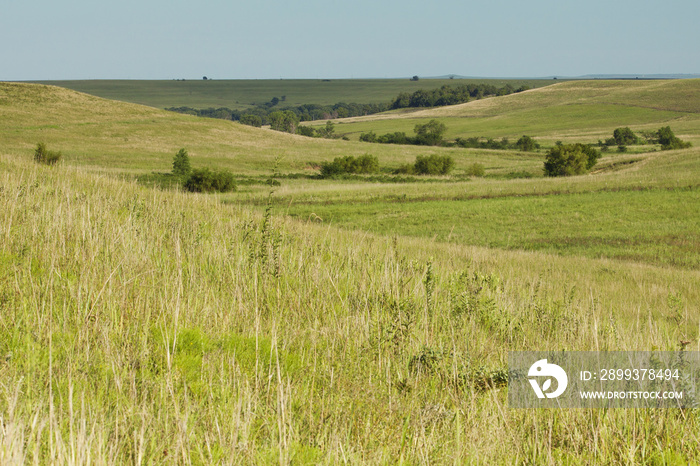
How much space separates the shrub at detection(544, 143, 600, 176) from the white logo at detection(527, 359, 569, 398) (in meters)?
53.4

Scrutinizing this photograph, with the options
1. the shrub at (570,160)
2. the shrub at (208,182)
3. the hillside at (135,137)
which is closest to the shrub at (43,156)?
the shrub at (208,182)

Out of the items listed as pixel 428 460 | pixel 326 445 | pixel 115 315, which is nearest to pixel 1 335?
pixel 115 315

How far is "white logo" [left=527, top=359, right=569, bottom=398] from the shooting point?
3.25 metres

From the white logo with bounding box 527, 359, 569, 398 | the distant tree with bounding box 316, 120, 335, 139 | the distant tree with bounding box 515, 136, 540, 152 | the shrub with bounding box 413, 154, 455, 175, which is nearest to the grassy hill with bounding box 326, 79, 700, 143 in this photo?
the distant tree with bounding box 316, 120, 335, 139

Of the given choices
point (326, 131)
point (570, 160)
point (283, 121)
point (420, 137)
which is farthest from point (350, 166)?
point (283, 121)

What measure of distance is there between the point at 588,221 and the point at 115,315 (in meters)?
28.2

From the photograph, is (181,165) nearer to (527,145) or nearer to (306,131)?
(527,145)

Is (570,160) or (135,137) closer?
(570,160)

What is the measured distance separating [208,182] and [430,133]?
80.7 metres

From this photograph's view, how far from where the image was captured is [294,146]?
269 feet

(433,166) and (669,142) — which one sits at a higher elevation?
(669,142)

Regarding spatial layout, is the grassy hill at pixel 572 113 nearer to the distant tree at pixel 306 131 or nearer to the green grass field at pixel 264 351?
the distant tree at pixel 306 131

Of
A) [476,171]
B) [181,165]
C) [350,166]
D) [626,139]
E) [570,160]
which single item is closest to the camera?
[181,165]

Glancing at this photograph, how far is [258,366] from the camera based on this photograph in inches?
125
